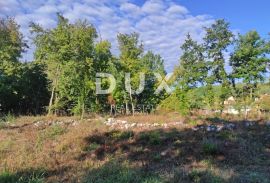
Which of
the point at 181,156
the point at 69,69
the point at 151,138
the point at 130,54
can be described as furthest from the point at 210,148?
the point at 130,54

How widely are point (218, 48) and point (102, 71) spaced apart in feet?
42.3

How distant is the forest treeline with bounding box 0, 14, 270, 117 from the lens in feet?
81.3

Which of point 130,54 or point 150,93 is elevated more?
point 130,54

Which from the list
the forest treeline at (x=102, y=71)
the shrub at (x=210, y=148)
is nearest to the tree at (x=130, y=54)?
the forest treeline at (x=102, y=71)

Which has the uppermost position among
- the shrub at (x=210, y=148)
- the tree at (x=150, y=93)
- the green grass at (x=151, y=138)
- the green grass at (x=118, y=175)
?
the tree at (x=150, y=93)

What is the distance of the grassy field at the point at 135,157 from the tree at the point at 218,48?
59.6 feet

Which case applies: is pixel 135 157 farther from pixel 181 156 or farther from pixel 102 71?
pixel 102 71

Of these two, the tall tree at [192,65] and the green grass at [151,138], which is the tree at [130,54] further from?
the green grass at [151,138]

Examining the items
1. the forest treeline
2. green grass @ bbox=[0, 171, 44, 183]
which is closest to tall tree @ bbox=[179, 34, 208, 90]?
the forest treeline

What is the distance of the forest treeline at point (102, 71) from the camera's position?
81.3ft

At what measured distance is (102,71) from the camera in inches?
1096

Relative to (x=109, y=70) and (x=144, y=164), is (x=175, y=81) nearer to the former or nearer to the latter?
(x=109, y=70)

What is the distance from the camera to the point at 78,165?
787cm

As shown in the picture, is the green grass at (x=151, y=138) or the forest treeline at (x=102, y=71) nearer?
the green grass at (x=151, y=138)
